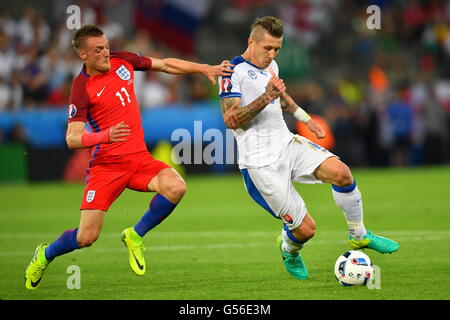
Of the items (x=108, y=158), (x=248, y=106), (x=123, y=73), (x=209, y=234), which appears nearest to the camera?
(x=248, y=106)

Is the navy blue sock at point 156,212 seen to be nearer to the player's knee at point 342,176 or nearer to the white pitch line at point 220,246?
the player's knee at point 342,176

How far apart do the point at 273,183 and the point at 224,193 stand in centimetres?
985

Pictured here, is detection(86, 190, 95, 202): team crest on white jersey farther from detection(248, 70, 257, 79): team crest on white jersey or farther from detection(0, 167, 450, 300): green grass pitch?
detection(248, 70, 257, 79): team crest on white jersey

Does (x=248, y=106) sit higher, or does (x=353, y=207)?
(x=248, y=106)

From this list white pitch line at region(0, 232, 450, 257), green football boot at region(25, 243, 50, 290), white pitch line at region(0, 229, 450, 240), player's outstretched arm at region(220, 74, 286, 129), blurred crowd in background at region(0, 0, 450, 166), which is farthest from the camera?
blurred crowd in background at region(0, 0, 450, 166)

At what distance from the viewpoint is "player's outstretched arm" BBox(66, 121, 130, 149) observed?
7.60 meters

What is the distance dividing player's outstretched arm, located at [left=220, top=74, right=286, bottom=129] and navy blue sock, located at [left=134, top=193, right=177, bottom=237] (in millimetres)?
1066

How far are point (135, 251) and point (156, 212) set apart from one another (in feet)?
1.41

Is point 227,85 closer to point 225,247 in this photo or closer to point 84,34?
point 84,34

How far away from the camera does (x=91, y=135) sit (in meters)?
7.90

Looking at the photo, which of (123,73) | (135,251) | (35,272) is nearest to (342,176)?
(135,251)

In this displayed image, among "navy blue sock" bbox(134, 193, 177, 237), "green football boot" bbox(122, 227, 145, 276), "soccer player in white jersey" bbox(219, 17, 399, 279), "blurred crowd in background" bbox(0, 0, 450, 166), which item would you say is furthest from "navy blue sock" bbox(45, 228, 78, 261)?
"blurred crowd in background" bbox(0, 0, 450, 166)

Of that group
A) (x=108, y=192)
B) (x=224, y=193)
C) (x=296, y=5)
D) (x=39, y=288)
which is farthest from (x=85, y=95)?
(x=296, y=5)

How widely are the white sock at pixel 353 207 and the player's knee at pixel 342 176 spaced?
14 centimetres
